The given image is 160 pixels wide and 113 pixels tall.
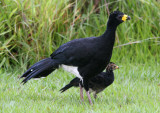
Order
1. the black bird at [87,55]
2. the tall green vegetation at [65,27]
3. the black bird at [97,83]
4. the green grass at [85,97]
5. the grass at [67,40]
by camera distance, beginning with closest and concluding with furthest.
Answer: the green grass at [85,97] < the black bird at [87,55] < the grass at [67,40] < the black bird at [97,83] < the tall green vegetation at [65,27]

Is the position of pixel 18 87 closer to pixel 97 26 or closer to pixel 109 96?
pixel 109 96

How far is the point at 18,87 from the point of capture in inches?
219

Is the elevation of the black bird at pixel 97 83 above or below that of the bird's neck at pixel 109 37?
below

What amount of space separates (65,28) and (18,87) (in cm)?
217

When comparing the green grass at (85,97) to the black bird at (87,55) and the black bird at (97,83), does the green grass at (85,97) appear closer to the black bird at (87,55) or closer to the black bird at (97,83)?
the black bird at (97,83)

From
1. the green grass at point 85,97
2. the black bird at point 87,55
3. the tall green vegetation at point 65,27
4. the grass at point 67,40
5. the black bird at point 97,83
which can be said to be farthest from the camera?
the tall green vegetation at point 65,27

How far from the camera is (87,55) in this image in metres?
4.62

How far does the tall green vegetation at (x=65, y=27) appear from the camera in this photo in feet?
21.8

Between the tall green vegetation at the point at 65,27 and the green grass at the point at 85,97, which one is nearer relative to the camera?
the green grass at the point at 85,97

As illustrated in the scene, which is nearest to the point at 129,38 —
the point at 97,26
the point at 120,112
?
the point at 97,26

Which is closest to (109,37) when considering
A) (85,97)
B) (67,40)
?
(85,97)

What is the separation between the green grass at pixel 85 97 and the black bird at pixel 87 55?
358mm

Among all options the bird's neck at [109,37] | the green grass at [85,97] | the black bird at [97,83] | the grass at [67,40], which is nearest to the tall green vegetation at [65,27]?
the grass at [67,40]

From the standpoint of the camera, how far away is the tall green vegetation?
21.8 feet
